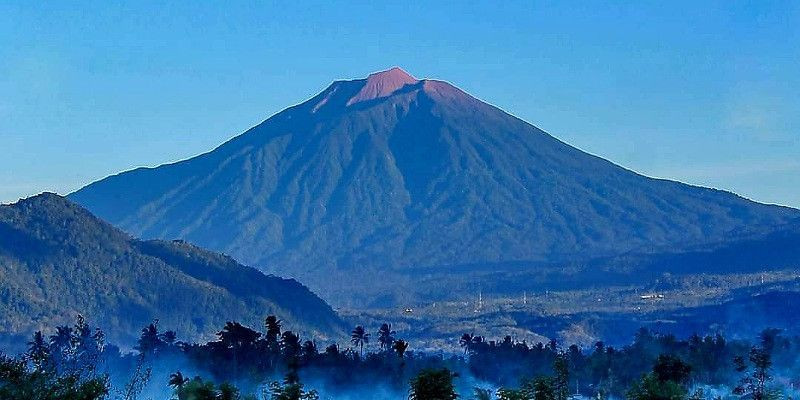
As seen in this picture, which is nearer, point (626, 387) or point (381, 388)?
point (626, 387)

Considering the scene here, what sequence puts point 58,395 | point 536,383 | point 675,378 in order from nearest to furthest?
point 58,395 < point 536,383 < point 675,378

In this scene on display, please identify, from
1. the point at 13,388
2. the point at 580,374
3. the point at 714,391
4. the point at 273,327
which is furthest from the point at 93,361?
the point at 13,388

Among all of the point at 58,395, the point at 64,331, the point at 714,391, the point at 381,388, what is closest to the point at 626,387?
the point at 714,391

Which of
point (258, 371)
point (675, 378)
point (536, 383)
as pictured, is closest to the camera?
point (536, 383)

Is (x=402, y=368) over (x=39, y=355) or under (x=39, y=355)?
under

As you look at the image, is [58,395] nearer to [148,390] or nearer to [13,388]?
[13,388]

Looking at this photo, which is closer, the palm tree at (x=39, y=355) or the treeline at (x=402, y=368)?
the palm tree at (x=39, y=355)

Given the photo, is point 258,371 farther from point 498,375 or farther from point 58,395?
point 58,395

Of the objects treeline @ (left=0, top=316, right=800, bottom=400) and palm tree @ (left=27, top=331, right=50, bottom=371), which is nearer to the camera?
palm tree @ (left=27, top=331, right=50, bottom=371)

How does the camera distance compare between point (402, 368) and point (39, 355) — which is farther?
point (402, 368)
